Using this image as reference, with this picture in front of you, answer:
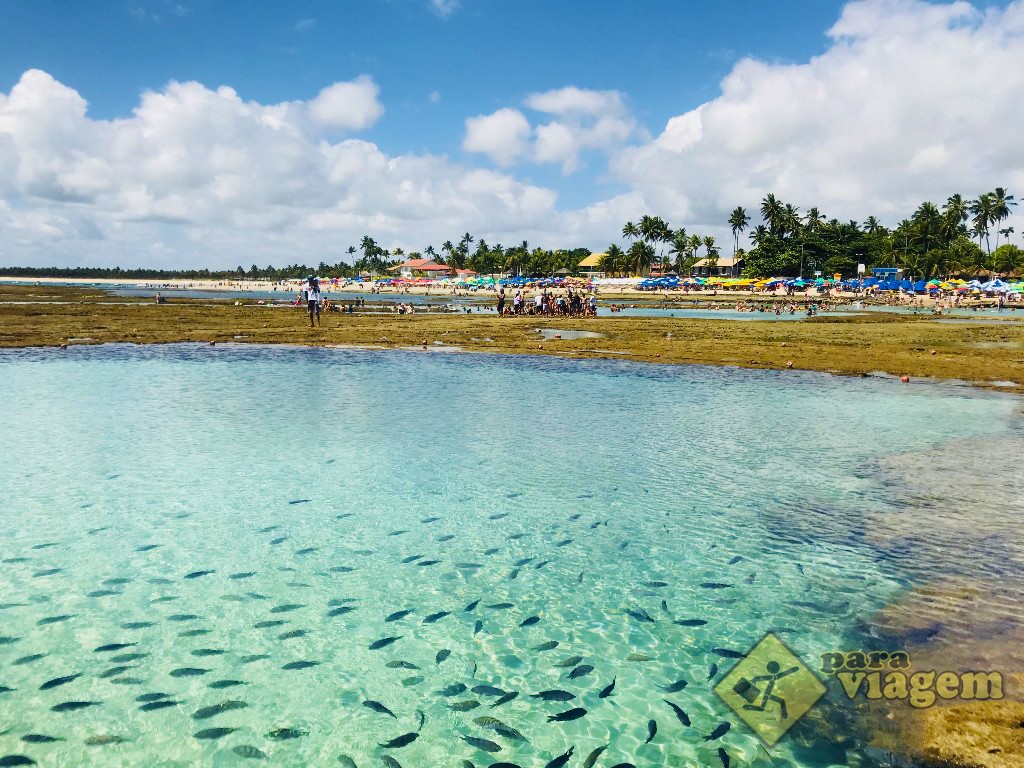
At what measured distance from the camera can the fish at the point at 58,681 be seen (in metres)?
7.05

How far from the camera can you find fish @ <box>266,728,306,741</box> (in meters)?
6.45

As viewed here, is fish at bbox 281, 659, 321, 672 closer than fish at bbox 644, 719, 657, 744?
No

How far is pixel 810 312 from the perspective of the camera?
221ft

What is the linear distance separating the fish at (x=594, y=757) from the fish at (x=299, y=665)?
3.27 m

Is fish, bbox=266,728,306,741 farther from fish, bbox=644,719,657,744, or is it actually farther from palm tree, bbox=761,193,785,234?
palm tree, bbox=761,193,785,234

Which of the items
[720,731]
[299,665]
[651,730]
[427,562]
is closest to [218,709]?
[299,665]

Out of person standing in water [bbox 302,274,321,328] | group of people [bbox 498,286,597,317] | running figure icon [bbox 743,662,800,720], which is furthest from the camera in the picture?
group of people [bbox 498,286,597,317]

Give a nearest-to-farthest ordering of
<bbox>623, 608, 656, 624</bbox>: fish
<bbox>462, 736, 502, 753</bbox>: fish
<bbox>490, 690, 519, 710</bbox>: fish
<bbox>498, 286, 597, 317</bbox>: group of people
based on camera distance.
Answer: <bbox>462, 736, 502, 753</bbox>: fish
<bbox>490, 690, 519, 710</bbox>: fish
<bbox>623, 608, 656, 624</bbox>: fish
<bbox>498, 286, 597, 317</bbox>: group of people

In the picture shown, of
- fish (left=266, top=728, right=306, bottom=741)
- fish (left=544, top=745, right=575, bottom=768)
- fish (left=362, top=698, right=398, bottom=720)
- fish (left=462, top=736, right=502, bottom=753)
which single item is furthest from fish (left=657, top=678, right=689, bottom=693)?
fish (left=266, top=728, right=306, bottom=741)

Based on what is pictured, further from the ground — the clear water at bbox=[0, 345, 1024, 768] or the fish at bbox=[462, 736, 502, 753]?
the clear water at bbox=[0, 345, 1024, 768]

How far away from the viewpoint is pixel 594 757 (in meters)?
6.27

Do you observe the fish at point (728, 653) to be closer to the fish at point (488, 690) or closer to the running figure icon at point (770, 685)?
the running figure icon at point (770, 685)

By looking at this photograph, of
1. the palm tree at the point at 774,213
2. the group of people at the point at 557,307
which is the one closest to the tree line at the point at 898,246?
the palm tree at the point at 774,213

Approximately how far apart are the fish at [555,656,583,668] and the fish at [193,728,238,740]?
11.5 ft
